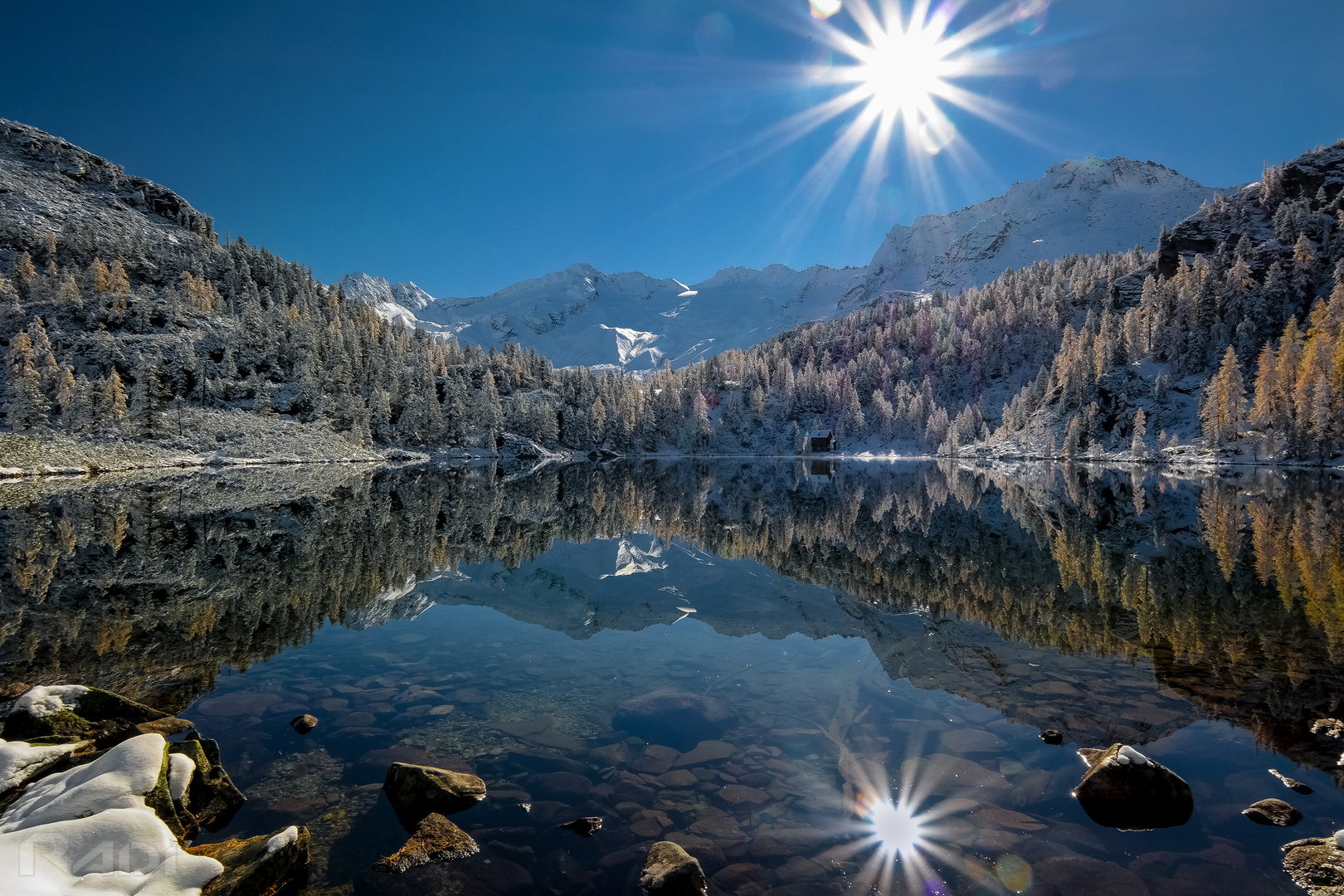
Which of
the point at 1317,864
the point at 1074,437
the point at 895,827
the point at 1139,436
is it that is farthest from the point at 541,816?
the point at 1074,437

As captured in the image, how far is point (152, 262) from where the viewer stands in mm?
136000

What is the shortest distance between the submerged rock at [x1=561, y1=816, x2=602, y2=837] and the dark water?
4.4 inches

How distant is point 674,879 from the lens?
6.70 metres

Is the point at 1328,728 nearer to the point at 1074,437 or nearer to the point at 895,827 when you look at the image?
the point at 895,827

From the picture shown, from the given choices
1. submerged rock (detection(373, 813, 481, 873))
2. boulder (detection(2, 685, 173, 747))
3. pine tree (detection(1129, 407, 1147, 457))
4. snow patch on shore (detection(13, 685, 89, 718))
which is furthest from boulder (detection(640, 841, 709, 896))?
pine tree (detection(1129, 407, 1147, 457))

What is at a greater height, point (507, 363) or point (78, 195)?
point (78, 195)

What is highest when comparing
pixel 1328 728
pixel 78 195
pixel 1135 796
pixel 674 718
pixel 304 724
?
pixel 78 195

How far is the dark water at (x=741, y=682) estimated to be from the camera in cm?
754

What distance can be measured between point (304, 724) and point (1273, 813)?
1499 centimetres

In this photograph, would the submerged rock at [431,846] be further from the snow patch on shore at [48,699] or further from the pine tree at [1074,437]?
the pine tree at [1074,437]

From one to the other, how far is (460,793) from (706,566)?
19.6m

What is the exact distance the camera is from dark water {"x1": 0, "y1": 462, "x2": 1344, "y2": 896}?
7.54 meters

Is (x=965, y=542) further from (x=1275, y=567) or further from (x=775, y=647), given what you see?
(x=775, y=647)

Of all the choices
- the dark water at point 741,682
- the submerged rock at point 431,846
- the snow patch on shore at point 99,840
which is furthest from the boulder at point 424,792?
the snow patch on shore at point 99,840
